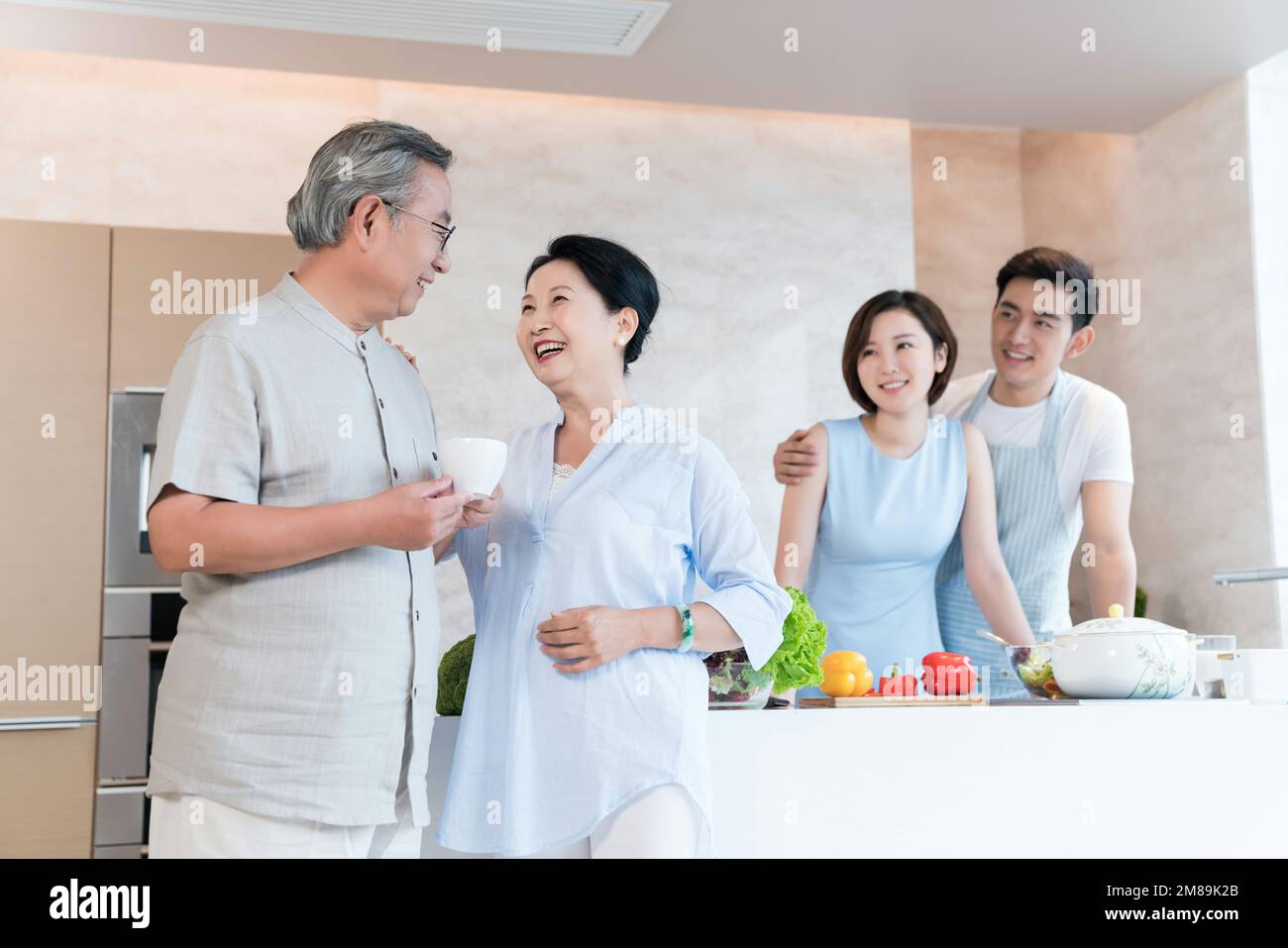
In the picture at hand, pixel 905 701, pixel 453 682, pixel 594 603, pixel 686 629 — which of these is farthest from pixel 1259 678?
pixel 453 682

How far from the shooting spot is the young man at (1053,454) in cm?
309

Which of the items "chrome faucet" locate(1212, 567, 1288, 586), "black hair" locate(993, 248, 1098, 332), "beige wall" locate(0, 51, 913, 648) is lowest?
"chrome faucet" locate(1212, 567, 1288, 586)

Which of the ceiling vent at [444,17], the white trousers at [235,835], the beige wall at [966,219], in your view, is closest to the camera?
the white trousers at [235,835]

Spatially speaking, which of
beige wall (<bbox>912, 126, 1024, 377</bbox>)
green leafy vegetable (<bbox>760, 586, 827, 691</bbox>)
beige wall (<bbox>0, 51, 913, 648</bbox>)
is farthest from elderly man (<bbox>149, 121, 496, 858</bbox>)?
beige wall (<bbox>912, 126, 1024, 377</bbox>)

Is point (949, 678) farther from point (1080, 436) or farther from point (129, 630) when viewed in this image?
point (129, 630)

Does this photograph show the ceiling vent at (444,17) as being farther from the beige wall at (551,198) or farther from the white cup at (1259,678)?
the white cup at (1259,678)

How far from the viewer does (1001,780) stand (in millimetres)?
2051

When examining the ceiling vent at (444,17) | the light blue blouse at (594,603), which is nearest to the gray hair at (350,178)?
the light blue blouse at (594,603)

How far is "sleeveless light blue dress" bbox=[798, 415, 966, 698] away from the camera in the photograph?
2.76 meters

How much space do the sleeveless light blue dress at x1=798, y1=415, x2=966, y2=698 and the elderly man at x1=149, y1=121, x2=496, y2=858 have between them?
1.29 meters

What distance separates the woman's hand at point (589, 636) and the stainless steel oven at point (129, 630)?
7.94ft

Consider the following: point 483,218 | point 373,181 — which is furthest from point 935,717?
point 483,218

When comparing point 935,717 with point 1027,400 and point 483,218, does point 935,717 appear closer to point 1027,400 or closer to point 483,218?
point 1027,400

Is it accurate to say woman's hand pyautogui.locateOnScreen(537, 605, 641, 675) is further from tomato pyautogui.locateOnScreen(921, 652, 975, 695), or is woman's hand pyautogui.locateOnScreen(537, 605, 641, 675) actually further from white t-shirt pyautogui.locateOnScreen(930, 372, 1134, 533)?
white t-shirt pyautogui.locateOnScreen(930, 372, 1134, 533)
